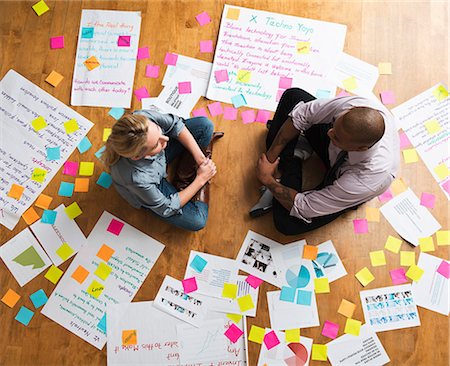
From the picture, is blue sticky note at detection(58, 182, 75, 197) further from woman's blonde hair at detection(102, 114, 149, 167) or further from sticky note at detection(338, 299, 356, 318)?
sticky note at detection(338, 299, 356, 318)

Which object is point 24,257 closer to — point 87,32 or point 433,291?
point 87,32

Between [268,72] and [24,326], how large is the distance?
1357 millimetres

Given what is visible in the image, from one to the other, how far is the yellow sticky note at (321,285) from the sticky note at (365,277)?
0.39 ft

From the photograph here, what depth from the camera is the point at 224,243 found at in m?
1.67

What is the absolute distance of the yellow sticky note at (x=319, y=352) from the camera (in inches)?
62.9

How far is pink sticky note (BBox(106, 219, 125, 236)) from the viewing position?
5.50 feet

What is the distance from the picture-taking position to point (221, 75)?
69.9 inches

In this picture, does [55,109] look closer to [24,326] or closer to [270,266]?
[24,326]

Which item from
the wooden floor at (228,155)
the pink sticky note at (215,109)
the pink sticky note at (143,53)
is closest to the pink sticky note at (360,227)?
the wooden floor at (228,155)

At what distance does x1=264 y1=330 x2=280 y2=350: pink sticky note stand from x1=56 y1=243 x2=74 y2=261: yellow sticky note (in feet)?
2.62

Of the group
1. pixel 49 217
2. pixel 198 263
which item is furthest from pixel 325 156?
pixel 49 217

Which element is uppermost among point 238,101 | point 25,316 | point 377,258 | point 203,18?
point 203,18

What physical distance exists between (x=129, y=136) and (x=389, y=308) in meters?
1.14

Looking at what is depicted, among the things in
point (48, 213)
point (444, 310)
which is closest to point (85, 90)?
point (48, 213)
